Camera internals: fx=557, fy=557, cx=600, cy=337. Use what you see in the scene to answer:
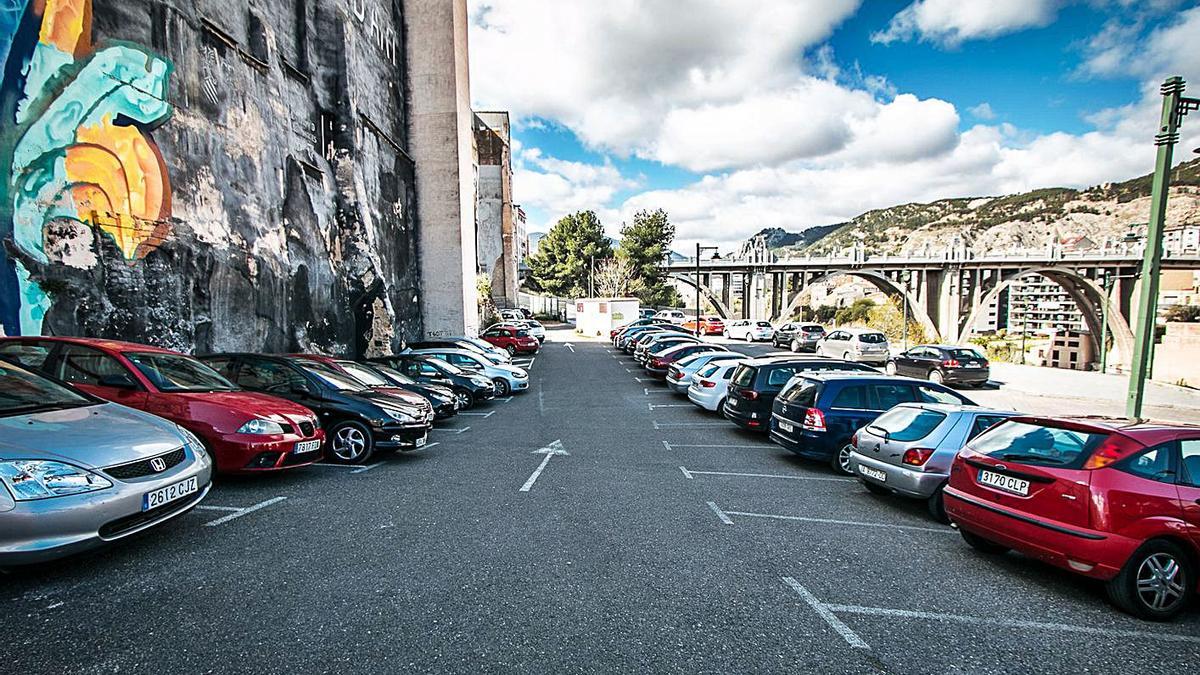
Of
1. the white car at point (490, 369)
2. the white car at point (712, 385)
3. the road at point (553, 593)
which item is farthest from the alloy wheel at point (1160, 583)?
the white car at point (490, 369)

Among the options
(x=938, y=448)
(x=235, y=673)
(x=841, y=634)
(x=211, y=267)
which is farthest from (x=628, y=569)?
(x=211, y=267)

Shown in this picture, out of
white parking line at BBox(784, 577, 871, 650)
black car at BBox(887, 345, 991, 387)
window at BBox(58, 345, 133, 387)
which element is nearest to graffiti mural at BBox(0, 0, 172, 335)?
window at BBox(58, 345, 133, 387)

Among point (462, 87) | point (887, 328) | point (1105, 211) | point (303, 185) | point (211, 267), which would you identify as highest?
point (1105, 211)

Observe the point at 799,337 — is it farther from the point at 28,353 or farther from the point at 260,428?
the point at 28,353

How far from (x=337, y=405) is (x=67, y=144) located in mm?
6512

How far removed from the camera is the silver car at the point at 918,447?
6.01 m

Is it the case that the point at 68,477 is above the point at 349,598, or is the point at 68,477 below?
above

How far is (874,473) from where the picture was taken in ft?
21.3

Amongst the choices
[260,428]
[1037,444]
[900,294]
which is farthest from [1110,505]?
[900,294]

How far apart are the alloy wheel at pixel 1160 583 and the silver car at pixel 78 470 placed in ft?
22.6

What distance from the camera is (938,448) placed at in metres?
6.08

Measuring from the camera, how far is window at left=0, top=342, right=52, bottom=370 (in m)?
5.82

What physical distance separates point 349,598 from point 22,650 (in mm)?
1574

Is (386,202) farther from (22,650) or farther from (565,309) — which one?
(565,309)
